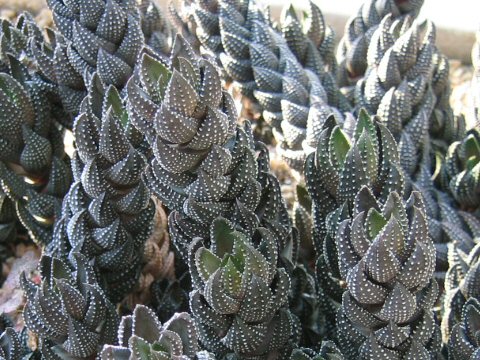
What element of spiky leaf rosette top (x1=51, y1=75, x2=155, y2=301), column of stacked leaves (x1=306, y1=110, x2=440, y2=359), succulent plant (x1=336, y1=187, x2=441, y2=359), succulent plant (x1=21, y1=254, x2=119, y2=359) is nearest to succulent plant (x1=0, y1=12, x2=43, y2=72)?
spiky leaf rosette top (x1=51, y1=75, x2=155, y2=301)

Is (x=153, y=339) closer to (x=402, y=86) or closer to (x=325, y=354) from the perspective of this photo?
(x=325, y=354)

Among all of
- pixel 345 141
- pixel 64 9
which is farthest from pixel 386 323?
pixel 64 9

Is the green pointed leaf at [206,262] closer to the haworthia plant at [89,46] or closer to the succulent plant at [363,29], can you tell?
the haworthia plant at [89,46]

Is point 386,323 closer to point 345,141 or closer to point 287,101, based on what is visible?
point 345,141

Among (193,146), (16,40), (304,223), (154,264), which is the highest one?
(193,146)

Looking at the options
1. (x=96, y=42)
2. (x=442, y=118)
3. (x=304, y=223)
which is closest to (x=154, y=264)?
(x=304, y=223)

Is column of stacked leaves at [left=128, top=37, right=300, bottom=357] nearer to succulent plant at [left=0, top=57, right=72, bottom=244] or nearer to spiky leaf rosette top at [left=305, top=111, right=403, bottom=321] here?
spiky leaf rosette top at [left=305, top=111, right=403, bottom=321]
